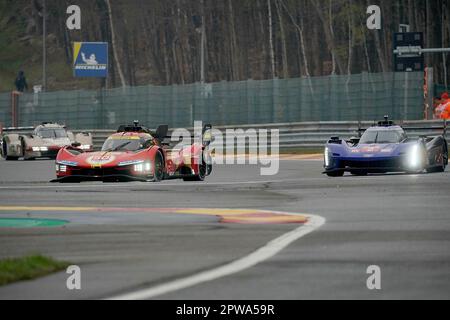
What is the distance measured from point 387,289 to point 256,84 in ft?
126

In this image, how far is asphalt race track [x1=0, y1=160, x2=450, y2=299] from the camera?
8125mm

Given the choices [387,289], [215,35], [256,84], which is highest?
[215,35]

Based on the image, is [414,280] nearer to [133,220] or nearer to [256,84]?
[133,220]

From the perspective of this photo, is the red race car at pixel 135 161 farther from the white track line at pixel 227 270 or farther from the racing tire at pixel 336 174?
the white track line at pixel 227 270

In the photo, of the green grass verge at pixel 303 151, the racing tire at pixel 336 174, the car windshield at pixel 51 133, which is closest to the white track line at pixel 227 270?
the racing tire at pixel 336 174

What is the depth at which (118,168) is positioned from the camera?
23453mm

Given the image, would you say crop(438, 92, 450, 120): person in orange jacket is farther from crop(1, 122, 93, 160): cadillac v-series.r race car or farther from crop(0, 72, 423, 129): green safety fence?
crop(1, 122, 93, 160): cadillac v-series.r race car

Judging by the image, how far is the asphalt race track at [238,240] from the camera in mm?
8125

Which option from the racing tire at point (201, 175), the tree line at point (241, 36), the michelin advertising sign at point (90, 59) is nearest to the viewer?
the racing tire at point (201, 175)

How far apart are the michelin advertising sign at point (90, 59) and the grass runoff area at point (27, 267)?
2225 inches

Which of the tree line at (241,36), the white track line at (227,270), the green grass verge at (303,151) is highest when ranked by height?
the tree line at (241,36)

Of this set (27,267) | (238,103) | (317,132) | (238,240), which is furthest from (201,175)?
(238,103)

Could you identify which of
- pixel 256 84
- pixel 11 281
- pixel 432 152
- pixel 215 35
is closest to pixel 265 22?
pixel 215 35
